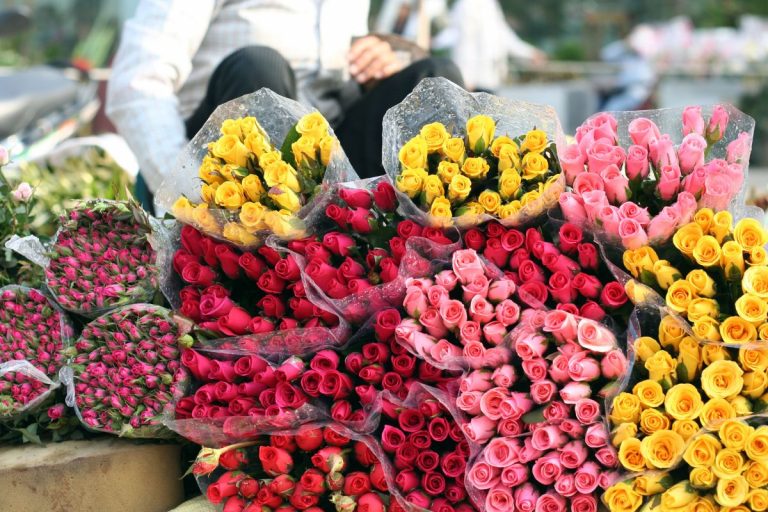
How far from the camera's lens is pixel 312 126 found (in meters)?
1.56

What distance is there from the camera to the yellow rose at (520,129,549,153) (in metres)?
1.50

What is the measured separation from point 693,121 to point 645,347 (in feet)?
1.39

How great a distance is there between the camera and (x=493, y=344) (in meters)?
1.37

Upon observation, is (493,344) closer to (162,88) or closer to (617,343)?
(617,343)

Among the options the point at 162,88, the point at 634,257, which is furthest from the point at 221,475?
the point at 162,88

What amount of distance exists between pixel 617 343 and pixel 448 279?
27cm

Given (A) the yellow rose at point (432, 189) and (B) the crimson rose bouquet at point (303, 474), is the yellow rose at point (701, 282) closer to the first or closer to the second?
(A) the yellow rose at point (432, 189)

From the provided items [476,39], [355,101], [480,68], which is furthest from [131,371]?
[476,39]

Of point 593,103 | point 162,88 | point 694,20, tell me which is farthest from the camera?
point 694,20

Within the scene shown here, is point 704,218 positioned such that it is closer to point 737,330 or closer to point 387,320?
point 737,330

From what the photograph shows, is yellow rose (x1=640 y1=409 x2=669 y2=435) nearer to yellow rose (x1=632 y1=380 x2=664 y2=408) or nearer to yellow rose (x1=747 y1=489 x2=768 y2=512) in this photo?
yellow rose (x1=632 y1=380 x2=664 y2=408)

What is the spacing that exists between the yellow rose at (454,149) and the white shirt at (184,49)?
100 cm

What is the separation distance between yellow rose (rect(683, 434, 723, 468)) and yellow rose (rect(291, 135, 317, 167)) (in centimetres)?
75

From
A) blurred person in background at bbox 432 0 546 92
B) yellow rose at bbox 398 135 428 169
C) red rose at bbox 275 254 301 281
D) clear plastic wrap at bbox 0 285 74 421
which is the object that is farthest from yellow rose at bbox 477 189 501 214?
blurred person in background at bbox 432 0 546 92
